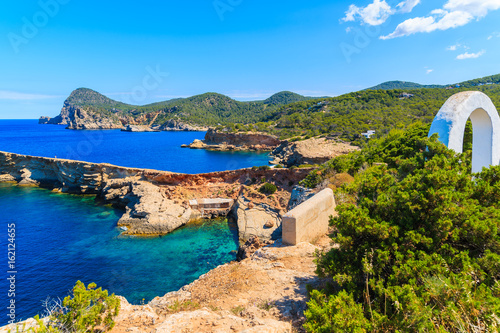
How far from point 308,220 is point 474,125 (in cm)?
616

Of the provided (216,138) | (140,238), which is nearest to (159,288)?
(140,238)

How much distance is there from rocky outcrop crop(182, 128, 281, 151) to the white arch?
6155 centimetres

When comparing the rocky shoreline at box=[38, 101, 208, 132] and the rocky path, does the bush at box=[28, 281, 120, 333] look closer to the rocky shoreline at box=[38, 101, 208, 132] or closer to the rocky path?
the rocky path

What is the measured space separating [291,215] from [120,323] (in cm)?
547

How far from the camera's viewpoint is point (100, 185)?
32.7m

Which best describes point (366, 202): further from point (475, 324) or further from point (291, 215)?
point (291, 215)

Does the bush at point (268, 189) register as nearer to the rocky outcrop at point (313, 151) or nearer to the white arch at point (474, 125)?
the white arch at point (474, 125)

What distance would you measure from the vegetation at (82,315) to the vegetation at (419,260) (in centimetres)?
360

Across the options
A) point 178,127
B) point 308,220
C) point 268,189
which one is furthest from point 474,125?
point 178,127

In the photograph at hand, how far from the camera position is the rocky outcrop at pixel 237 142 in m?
72.3

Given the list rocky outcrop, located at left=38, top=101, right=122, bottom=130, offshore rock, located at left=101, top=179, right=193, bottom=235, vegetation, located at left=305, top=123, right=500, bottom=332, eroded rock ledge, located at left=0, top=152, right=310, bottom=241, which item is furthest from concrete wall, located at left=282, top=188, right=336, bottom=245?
rocky outcrop, located at left=38, top=101, right=122, bottom=130

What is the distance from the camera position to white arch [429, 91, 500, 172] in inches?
276

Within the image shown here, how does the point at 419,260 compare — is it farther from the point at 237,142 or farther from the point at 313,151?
the point at 237,142

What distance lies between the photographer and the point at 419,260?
4.39 metres
